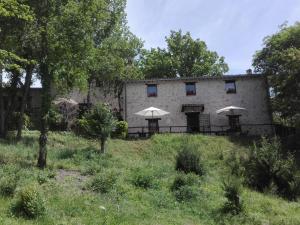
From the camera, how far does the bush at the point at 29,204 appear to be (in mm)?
14133

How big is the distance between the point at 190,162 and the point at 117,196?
7.41m

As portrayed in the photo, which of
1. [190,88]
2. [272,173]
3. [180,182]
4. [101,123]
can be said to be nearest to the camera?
[180,182]

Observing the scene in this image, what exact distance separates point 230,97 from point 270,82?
12.8 ft

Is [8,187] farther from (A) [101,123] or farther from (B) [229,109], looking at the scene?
(B) [229,109]

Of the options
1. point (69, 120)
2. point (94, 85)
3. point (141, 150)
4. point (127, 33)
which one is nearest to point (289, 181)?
point (141, 150)

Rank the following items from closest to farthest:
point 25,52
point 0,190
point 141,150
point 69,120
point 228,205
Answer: point 0,190 → point 228,205 → point 25,52 → point 141,150 → point 69,120

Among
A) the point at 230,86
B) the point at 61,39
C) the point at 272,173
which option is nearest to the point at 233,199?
the point at 272,173

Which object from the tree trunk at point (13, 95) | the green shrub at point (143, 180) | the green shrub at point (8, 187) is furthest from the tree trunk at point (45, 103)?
the tree trunk at point (13, 95)

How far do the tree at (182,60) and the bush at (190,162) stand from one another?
34.2m

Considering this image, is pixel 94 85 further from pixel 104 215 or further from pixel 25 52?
pixel 104 215

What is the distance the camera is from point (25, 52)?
26781 mm

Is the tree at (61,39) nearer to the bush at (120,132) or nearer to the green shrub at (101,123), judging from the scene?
the green shrub at (101,123)

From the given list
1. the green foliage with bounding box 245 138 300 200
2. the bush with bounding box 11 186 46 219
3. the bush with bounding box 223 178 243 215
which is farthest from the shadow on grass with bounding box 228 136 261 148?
the bush with bounding box 11 186 46 219

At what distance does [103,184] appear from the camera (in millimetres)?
18516
